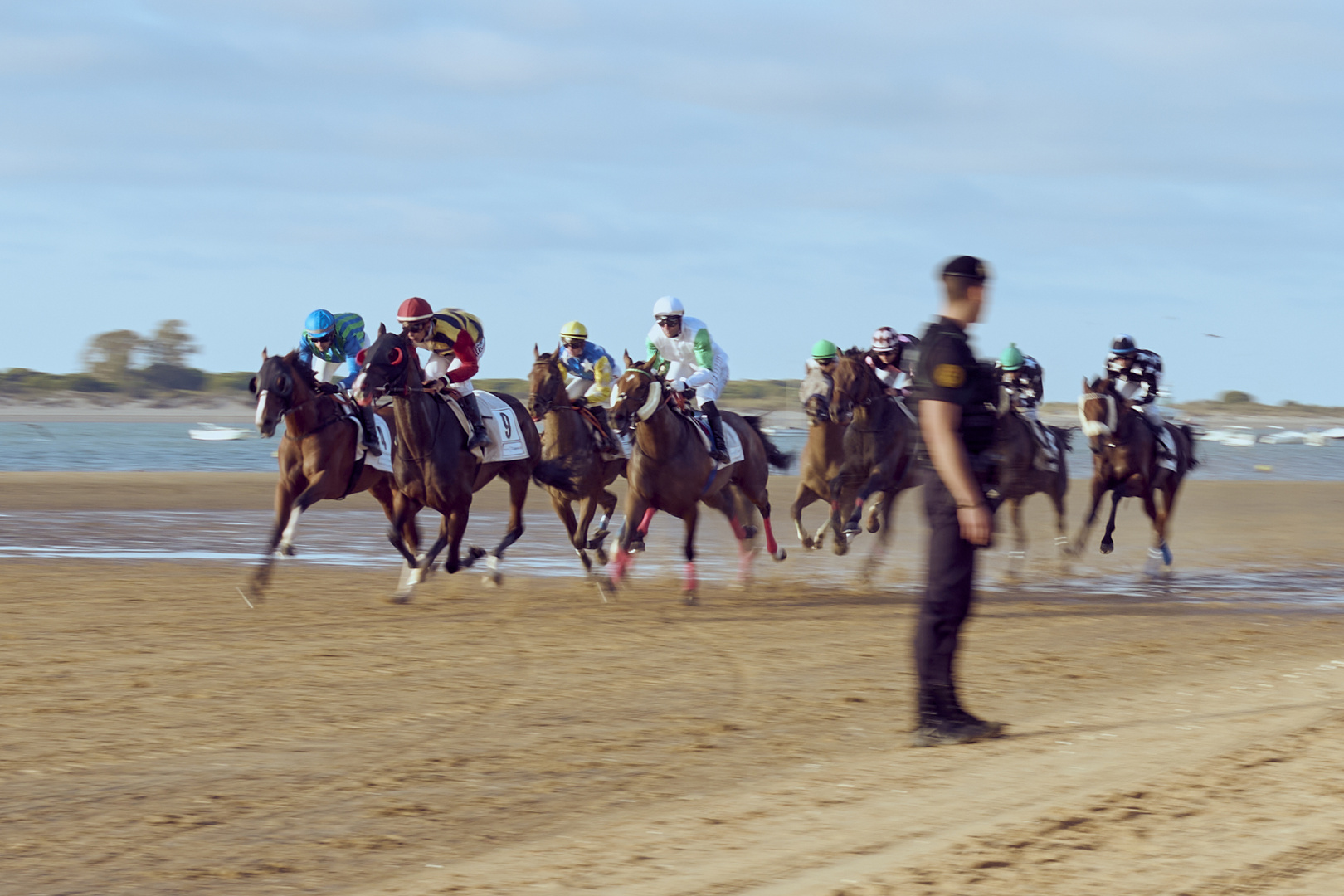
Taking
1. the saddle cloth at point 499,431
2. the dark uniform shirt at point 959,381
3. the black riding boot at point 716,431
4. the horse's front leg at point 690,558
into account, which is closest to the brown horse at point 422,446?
the saddle cloth at point 499,431

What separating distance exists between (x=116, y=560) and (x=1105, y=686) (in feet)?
35.7

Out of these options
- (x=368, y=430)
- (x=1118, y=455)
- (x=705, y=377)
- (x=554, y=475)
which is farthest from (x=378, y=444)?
(x=1118, y=455)

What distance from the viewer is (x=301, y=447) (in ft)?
38.9

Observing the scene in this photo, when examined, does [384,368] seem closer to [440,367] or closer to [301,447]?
[301,447]

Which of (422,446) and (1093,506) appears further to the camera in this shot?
(1093,506)

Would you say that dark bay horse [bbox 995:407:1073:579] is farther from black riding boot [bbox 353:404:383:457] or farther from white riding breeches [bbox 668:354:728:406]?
black riding boot [bbox 353:404:383:457]

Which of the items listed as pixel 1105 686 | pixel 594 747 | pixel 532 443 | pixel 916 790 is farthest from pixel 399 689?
pixel 532 443

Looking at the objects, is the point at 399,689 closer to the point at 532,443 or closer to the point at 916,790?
the point at 916,790

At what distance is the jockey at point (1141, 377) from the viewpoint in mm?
15609

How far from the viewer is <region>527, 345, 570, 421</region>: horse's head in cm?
1291

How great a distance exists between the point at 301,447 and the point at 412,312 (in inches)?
59.9

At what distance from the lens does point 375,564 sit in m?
15.0

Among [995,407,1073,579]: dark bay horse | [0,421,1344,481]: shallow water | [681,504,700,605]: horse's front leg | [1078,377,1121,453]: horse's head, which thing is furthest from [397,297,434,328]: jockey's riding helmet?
[0,421,1344,481]: shallow water

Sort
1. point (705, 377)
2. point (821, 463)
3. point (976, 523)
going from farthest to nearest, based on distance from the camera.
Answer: point (821, 463) → point (705, 377) → point (976, 523)
